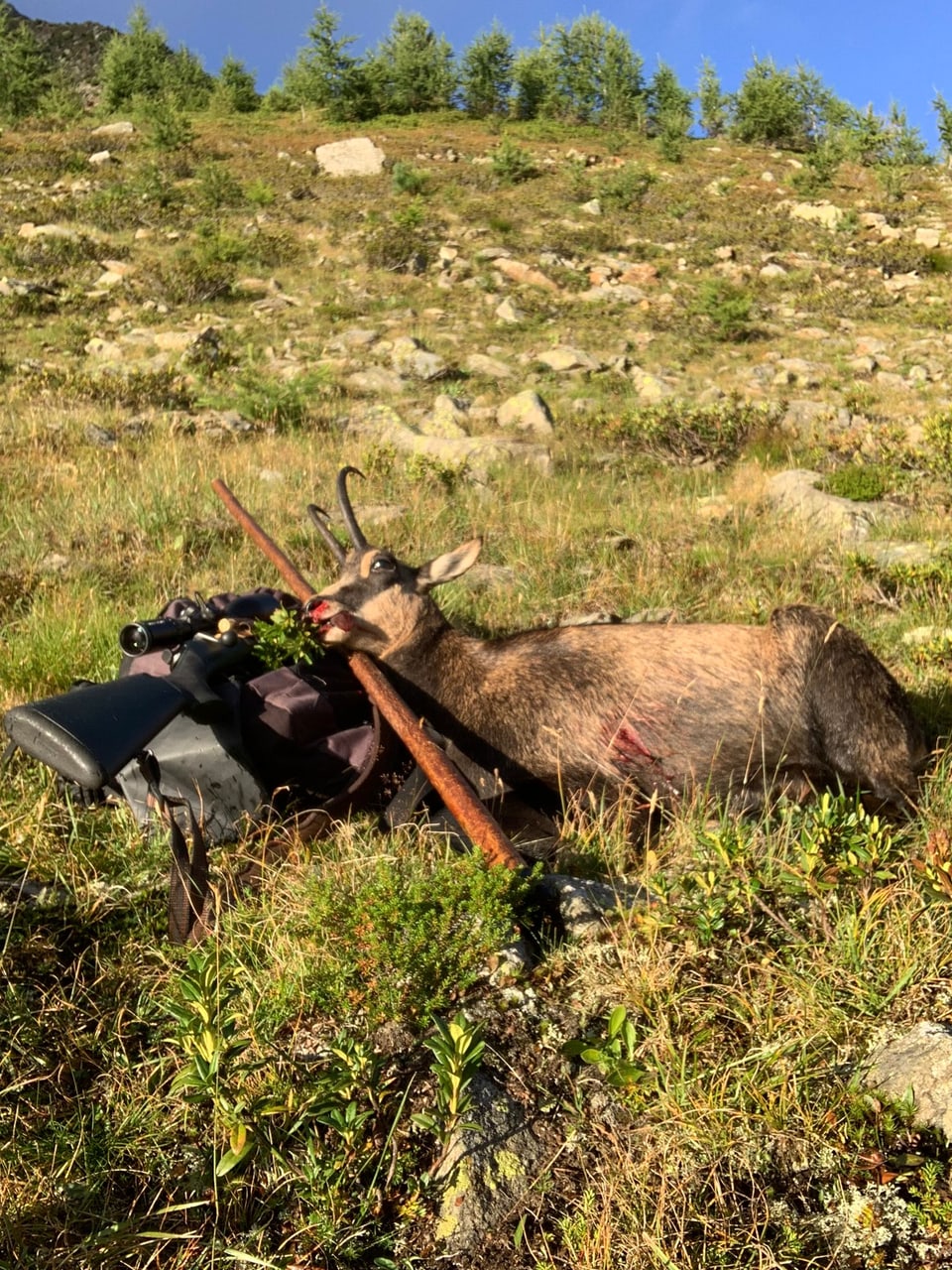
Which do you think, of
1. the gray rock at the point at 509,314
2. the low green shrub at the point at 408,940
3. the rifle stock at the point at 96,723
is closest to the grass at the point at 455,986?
the low green shrub at the point at 408,940

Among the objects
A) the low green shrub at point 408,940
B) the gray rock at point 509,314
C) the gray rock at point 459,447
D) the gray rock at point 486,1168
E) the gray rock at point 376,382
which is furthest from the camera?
the gray rock at point 509,314

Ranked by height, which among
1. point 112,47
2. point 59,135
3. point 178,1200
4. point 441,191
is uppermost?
point 112,47

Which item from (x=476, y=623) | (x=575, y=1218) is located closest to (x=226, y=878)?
(x=575, y=1218)

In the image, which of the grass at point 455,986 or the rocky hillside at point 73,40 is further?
the rocky hillside at point 73,40

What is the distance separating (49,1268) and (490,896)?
1254 millimetres

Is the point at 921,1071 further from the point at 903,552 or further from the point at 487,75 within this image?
the point at 487,75

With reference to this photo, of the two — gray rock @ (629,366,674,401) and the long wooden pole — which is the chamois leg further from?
gray rock @ (629,366,674,401)

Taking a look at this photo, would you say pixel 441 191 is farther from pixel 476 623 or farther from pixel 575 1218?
pixel 575 1218

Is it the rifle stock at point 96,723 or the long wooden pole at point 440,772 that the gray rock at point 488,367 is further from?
the rifle stock at point 96,723

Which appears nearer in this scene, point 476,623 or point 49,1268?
point 49,1268

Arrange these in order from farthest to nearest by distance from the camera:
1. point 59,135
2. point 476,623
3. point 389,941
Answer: point 59,135 → point 476,623 → point 389,941

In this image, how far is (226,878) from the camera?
3.10m

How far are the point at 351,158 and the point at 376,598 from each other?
28.5 m

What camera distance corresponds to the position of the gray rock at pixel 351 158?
28453mm
